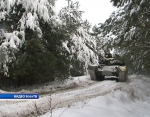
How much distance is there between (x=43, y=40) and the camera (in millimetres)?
13164

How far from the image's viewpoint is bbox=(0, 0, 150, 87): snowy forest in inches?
434

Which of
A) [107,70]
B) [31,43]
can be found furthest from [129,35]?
[31,43]

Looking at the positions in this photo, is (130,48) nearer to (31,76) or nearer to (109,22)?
(109,22)

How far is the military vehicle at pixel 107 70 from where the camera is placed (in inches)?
546

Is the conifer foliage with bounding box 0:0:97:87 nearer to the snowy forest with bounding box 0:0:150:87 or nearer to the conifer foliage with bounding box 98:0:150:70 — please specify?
the snowy forest with bounding box 0:0:150:87

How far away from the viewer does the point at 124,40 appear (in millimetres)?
11359

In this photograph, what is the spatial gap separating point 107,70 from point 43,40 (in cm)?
467

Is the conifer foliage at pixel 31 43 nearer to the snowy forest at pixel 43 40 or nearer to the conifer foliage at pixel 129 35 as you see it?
the snowy forest at pixel 43 40

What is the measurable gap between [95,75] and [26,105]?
8.84m

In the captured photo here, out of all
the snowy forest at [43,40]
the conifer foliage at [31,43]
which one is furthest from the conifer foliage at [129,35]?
the conifer foliage at [31,43]

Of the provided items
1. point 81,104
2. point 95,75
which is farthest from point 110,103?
point 95,75

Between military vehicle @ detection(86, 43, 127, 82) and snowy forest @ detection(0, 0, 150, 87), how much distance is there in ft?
3.08

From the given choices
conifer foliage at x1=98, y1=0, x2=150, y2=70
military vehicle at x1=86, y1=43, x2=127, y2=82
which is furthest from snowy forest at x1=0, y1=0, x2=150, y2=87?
military vehicle at x1=86, y1=43, x2=127, y2=82

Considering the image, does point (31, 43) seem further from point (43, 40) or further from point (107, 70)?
point (107, 70)
